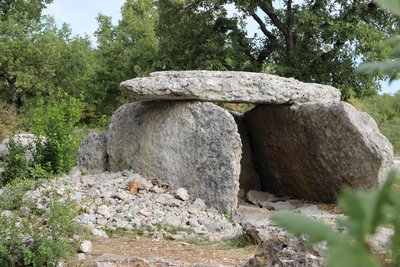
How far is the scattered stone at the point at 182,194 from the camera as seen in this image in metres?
8.89

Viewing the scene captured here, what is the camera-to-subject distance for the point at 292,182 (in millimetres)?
11508

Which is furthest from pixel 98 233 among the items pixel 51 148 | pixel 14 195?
pixel 51 148

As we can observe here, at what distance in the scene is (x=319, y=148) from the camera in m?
10.4

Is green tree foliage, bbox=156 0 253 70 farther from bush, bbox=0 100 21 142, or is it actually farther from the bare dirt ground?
the bare dirt ground

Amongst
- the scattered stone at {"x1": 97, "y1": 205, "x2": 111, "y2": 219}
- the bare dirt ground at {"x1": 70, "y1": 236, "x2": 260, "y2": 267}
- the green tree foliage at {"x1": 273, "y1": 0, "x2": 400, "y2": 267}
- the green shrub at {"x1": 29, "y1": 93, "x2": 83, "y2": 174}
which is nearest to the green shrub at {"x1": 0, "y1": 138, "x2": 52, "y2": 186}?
the green shrub at {"x1": 29, "y1": 93, "x2": 83, "y2": 174}

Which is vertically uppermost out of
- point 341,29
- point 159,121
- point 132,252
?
point 341,29

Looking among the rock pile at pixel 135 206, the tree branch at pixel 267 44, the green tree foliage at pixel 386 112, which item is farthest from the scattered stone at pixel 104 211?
the green tree foliage at pixel 386 112

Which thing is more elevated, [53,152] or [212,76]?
[212,76]

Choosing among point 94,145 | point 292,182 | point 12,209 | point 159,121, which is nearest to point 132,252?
point 12,209

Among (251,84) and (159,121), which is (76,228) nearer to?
(159,121)

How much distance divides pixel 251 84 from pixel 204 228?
282cm

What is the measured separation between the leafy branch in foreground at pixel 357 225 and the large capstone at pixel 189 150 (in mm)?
8438

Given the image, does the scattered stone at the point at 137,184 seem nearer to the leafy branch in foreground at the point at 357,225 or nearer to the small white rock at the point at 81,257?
the small white rock at the point at 81,257

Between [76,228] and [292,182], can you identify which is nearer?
[76,228]
